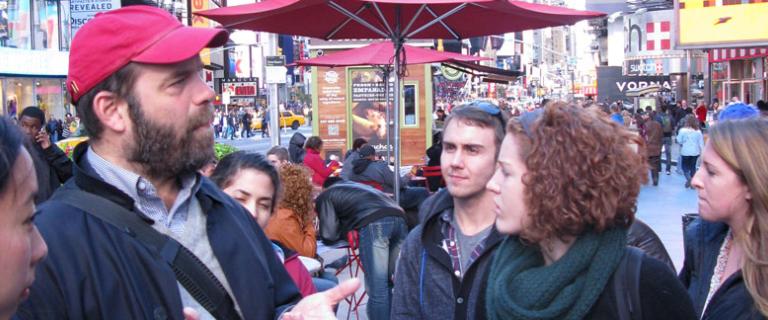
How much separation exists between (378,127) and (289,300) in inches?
701

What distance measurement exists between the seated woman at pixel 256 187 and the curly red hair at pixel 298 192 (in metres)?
1.35

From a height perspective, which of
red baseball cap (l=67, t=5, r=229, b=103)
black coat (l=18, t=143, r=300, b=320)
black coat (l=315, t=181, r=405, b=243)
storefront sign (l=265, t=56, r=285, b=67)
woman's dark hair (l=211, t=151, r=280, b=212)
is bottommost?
black coat (l=315, t=181, r=405, b=243)

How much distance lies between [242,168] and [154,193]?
165 cm

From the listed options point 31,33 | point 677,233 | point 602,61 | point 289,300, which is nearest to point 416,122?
point 677,233

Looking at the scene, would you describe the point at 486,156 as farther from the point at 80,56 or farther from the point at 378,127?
the point at 378,127

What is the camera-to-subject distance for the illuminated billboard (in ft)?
65.9

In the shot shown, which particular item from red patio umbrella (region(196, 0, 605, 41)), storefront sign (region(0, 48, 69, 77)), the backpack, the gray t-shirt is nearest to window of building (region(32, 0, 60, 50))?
storefront sign (region(0, 48, 69, 77))

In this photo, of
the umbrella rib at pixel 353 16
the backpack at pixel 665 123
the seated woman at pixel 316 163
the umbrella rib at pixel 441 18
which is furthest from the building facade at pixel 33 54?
the umbrella rib at pixel 441 18

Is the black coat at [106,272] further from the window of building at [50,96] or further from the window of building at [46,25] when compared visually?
the window of building at [46,25]

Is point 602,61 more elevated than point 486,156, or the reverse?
point 602,61

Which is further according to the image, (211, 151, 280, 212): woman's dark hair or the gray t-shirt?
(211, 151, 280, 212): woman's dark hair

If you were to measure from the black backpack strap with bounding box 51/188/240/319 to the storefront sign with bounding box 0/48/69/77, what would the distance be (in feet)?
118

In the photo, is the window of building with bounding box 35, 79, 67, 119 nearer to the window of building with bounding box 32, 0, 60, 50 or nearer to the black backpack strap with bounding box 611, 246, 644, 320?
the window of building with bounding box 32, 0, 60, 50

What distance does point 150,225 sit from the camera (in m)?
2.28
